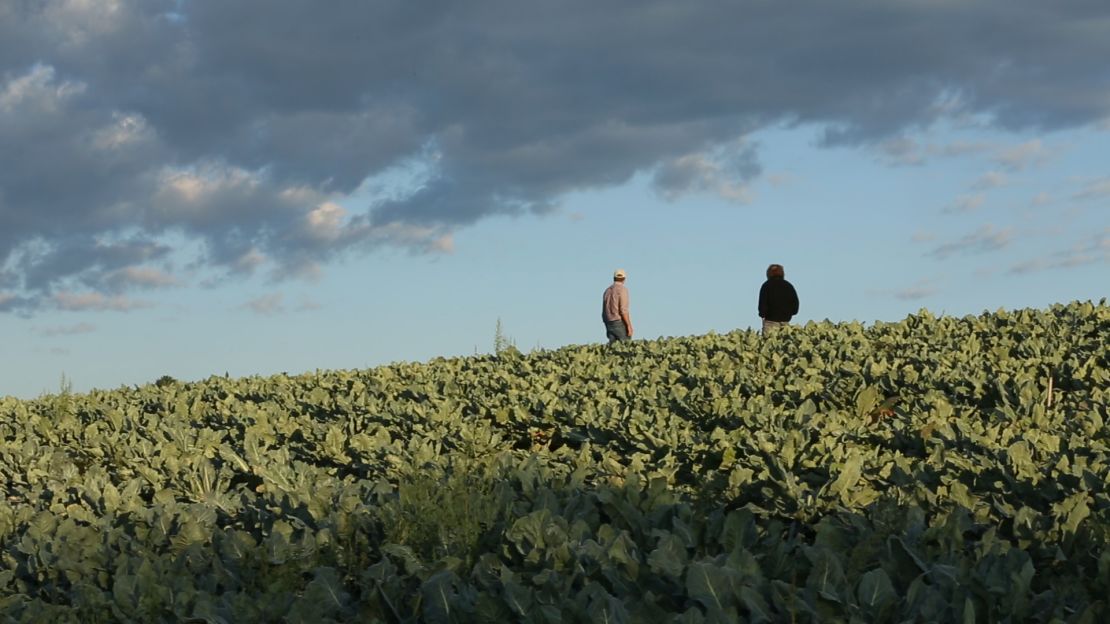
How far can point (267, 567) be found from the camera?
15.9ft

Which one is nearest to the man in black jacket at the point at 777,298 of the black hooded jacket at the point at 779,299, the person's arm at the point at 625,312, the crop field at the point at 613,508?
the black hooded jacket at the point at 779,299

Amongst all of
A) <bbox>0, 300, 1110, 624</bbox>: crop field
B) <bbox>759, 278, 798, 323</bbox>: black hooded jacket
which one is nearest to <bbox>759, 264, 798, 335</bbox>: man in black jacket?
<bbox>759, 278, 798, 323</bbox>: black hooded jacket

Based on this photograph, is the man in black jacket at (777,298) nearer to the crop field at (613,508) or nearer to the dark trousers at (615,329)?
the dark trousers at (615,329)

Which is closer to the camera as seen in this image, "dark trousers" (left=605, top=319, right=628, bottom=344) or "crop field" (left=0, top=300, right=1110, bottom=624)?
"crop field" (left=0, top=300, right=1110, bottom=624)

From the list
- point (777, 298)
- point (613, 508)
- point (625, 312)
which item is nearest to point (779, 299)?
point (777, 298)

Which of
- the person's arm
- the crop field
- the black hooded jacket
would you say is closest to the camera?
the crop field

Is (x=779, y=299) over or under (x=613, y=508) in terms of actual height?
over

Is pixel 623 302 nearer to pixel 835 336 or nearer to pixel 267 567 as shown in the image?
pixel 835 336

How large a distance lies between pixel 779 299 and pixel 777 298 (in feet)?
0.13

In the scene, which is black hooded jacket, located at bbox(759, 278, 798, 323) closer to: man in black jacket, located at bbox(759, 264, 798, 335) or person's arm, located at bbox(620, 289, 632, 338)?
man in black jacket, located at bbox(759, 264, 798, 335)

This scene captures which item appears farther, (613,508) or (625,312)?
(625,312)

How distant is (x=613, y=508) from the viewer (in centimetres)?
498

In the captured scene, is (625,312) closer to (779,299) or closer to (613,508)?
(779,299)

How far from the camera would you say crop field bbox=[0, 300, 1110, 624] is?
3930 millimetres
